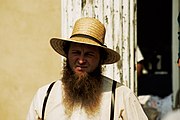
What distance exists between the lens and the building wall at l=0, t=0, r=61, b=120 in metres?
4.16

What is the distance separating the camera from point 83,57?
10.6 ft

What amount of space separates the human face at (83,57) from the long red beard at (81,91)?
50 mm

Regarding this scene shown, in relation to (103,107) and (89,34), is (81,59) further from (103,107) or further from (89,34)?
(103,107)

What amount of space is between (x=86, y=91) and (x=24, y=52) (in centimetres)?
102

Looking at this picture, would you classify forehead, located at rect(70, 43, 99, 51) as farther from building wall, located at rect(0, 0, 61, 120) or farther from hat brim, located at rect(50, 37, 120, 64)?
building wall, located at rect(0, 0, 61, 120)

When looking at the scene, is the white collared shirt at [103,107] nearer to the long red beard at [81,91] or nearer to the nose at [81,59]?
the long red beard at [81,91]

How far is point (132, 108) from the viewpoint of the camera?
10.7 feet

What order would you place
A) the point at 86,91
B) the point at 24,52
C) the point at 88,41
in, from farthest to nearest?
the point at 24,52 → the point at 86,91 → the point at 88,41

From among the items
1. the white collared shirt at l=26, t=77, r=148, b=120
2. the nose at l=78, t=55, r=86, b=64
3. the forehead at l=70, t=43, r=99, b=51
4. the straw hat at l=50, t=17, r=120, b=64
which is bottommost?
the white collared shirt at l=26, t=77, r=148, b=120

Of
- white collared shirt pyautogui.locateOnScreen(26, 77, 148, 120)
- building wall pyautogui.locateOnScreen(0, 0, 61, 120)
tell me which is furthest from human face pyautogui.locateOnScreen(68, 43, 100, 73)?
building wall pyautogui.locateOnScreen(0, 0, 61, 120)

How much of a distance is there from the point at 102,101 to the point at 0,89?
1.26m

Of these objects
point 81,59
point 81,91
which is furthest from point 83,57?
point 81,91

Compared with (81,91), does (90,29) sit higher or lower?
higher

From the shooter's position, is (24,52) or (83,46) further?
(24,52)
